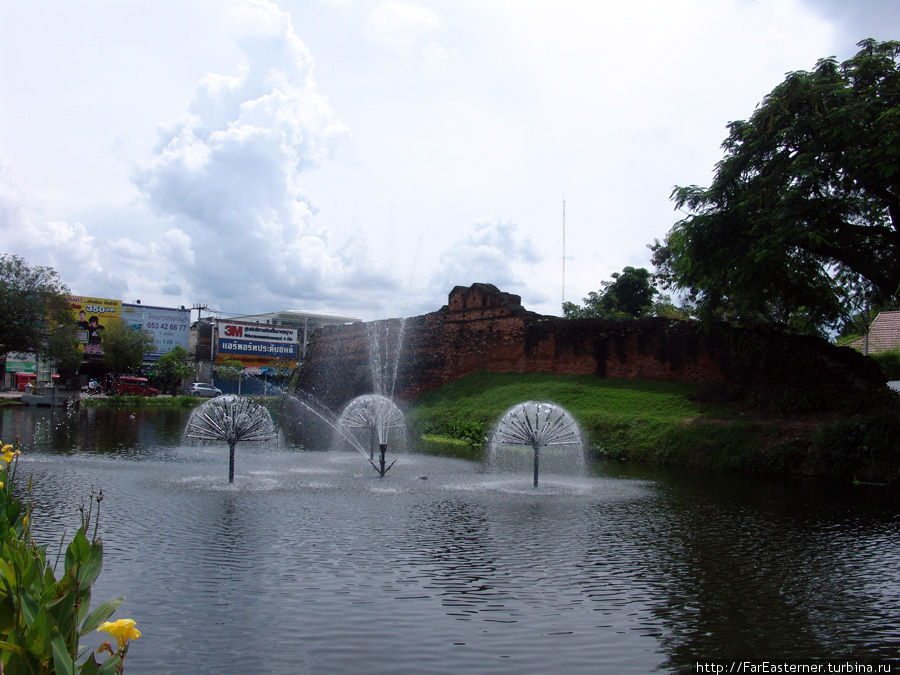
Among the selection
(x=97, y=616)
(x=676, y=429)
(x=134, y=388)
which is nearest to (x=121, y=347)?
(x=134, y=388)

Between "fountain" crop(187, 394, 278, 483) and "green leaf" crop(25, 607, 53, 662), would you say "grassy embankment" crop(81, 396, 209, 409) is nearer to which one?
"fountain" crop(187, 394, 278, 483)

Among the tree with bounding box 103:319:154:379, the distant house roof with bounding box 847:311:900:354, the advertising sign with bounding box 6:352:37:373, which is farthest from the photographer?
the advertising sign with bounding box 6:352:37:373

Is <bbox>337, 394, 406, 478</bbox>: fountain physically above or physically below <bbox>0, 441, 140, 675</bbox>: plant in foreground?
above

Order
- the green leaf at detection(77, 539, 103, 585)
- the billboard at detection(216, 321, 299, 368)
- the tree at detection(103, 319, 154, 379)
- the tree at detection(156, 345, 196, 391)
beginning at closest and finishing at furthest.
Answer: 1. the green leaf at detection(77, 539, 103, 585)
2. the tree at detection(156, 345, 196, 391)
3. the tree at detection(103, 319, 154, 379)
4. the billboard at detection(216, 321, 299, 368)

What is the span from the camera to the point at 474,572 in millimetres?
6379

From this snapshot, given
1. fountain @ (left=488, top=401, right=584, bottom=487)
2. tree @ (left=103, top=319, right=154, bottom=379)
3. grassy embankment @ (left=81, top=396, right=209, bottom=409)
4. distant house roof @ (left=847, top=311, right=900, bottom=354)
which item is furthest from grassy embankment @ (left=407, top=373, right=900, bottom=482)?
tree @ (left=103, top=319, right=154, bottom=379)

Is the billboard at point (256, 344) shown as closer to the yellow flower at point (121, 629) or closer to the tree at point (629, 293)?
the tree at point (629, 293)

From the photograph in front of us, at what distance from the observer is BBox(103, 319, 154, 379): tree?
2018 inches

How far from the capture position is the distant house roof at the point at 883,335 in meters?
34.8

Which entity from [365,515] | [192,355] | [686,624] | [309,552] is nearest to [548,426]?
[365,515]

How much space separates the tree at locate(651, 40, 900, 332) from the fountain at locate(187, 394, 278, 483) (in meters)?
10.6

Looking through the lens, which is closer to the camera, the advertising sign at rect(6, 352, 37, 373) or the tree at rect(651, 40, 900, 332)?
the tree at rect(651, 40, 900, 332)

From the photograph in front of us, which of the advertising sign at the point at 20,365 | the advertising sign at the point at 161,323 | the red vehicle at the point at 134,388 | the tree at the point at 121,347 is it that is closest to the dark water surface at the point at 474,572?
the red vehicle at the point at 134,388

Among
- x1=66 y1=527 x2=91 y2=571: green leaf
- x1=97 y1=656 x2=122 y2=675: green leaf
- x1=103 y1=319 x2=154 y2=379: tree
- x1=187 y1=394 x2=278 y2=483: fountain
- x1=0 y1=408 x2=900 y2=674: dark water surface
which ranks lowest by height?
x1=0 y1=408 x2=900 y2=674: dark water surface
